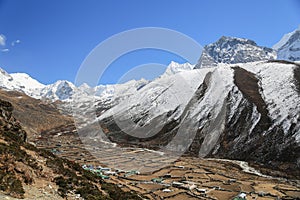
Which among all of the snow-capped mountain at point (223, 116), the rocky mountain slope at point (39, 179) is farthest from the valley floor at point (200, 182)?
the rocky mountain slope at point (39, 179)

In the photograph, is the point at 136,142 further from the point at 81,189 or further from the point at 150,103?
the point at 81,189

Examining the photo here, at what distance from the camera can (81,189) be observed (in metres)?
21.9

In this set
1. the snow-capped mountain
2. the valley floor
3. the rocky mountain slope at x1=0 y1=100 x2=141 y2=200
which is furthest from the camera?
the snow-capped mountain

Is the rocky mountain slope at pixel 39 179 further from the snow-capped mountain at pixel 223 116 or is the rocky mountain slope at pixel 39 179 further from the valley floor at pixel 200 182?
the snow-capped mountain at pixel 223 116

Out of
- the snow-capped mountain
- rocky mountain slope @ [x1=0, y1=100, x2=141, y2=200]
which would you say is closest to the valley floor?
the snow-capped mountain

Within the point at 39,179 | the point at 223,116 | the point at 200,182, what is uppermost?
the point at 223,116

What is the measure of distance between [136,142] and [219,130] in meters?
41.3

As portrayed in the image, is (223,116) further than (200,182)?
Yes

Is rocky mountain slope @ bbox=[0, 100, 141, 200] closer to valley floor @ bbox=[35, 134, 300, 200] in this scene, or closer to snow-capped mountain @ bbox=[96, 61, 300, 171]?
valley floor @ bbox=[35, 134, 300, 200]

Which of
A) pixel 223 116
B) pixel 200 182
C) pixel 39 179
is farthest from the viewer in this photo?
pixel 223 116

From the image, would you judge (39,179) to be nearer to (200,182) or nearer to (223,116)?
(200,182)

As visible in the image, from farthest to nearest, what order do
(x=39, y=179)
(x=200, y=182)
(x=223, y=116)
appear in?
(x=223, y=116), (x=200, y=182), (x=39, y=179)

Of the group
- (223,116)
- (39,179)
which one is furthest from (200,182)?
(223,116)

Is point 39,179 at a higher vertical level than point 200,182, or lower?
higher
